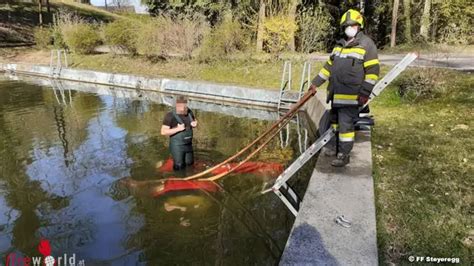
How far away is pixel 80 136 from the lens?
987 cm

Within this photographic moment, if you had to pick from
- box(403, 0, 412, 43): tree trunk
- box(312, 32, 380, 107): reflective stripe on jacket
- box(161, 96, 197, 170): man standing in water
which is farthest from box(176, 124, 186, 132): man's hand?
box(403, 0, 412, 43): tree trunk

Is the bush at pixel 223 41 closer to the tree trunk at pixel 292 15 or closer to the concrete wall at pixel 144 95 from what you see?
the tree trunk at pixel 292 15

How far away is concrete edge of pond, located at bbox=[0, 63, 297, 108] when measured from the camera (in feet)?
45.8

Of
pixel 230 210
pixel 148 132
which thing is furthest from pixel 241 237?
pixel 148 132

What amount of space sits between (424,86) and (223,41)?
32.2 feet

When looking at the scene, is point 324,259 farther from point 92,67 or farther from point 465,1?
point 92,67

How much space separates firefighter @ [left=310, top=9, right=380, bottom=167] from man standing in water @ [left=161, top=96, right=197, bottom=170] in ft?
8.13

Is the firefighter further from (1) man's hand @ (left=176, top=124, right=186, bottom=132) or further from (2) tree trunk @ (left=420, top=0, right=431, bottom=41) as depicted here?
(2) tree trunk @ (left=420, top=0, right=431, bottom=41)

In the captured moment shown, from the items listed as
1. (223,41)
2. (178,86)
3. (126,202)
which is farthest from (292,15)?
(126,202)

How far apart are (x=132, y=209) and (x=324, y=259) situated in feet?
11.1

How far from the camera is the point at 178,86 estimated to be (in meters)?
16.0

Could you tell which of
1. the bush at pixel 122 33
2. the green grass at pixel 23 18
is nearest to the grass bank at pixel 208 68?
the bush at pixel 122 33

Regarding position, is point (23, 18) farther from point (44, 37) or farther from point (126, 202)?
point (126, 202)

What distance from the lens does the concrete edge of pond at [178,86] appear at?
13.9 meters
